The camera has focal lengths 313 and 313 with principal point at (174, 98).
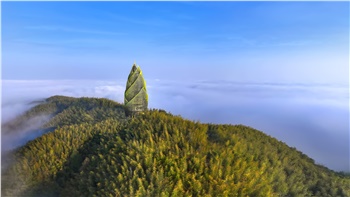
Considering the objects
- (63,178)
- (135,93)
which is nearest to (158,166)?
(63,178)

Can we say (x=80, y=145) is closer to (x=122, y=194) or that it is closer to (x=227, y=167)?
(x=122, y=194)

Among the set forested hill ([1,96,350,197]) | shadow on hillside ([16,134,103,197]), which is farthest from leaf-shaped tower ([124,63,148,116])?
shadow on hillside ([16,134,103,197])

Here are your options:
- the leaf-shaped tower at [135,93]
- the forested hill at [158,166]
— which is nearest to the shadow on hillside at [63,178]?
the forested hill at [158,166]

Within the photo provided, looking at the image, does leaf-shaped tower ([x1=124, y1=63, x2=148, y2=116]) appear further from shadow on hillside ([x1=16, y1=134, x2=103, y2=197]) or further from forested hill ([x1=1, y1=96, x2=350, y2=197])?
shadow on hillside ([x1=16, y1=134, x2=103, y2=197])

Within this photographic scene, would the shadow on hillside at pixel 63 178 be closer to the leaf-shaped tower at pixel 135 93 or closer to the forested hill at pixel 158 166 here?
the forested hill at pixel 158 166

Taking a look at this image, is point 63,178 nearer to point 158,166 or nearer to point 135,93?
point 158,166

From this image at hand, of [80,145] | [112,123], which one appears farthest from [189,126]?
[112,123]
